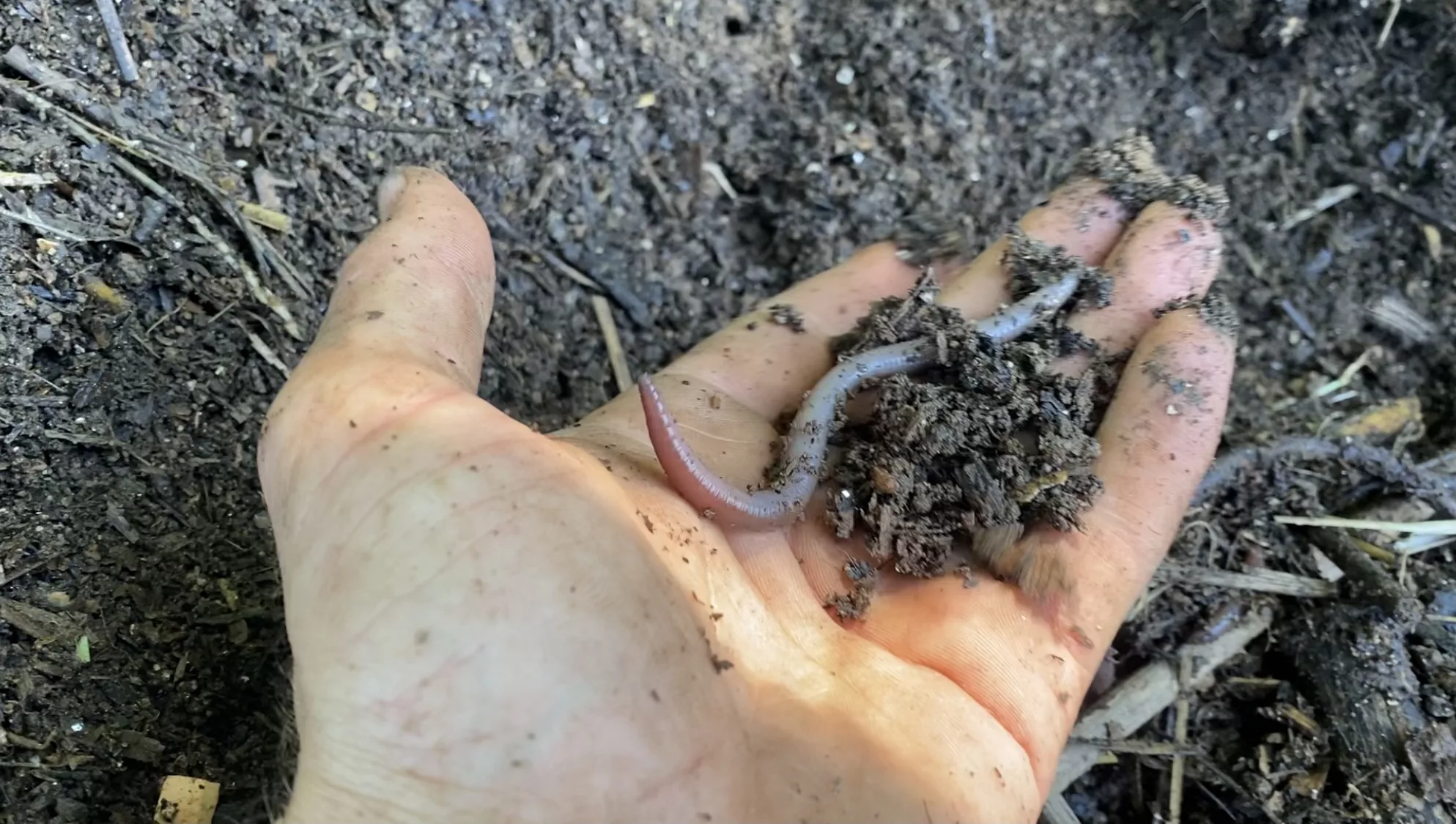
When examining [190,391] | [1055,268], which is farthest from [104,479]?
[1055,268]

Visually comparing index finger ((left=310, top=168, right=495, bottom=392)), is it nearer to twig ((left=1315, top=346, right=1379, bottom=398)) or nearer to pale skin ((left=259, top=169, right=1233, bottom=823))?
pale skin ((left=259, top=169, right=1233, bottom=823))

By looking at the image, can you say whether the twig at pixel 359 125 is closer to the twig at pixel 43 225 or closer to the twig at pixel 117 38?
the twig at pixel 117 38

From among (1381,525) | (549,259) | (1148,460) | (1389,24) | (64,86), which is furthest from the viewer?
(1389,24)

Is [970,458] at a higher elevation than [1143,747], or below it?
A: higher

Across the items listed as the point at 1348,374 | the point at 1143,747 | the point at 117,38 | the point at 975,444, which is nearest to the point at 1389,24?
the point at 1348,374

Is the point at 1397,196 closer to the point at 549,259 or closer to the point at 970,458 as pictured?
the point at 970,458

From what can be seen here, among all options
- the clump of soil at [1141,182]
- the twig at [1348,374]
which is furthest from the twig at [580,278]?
the twig at [1348,374]
